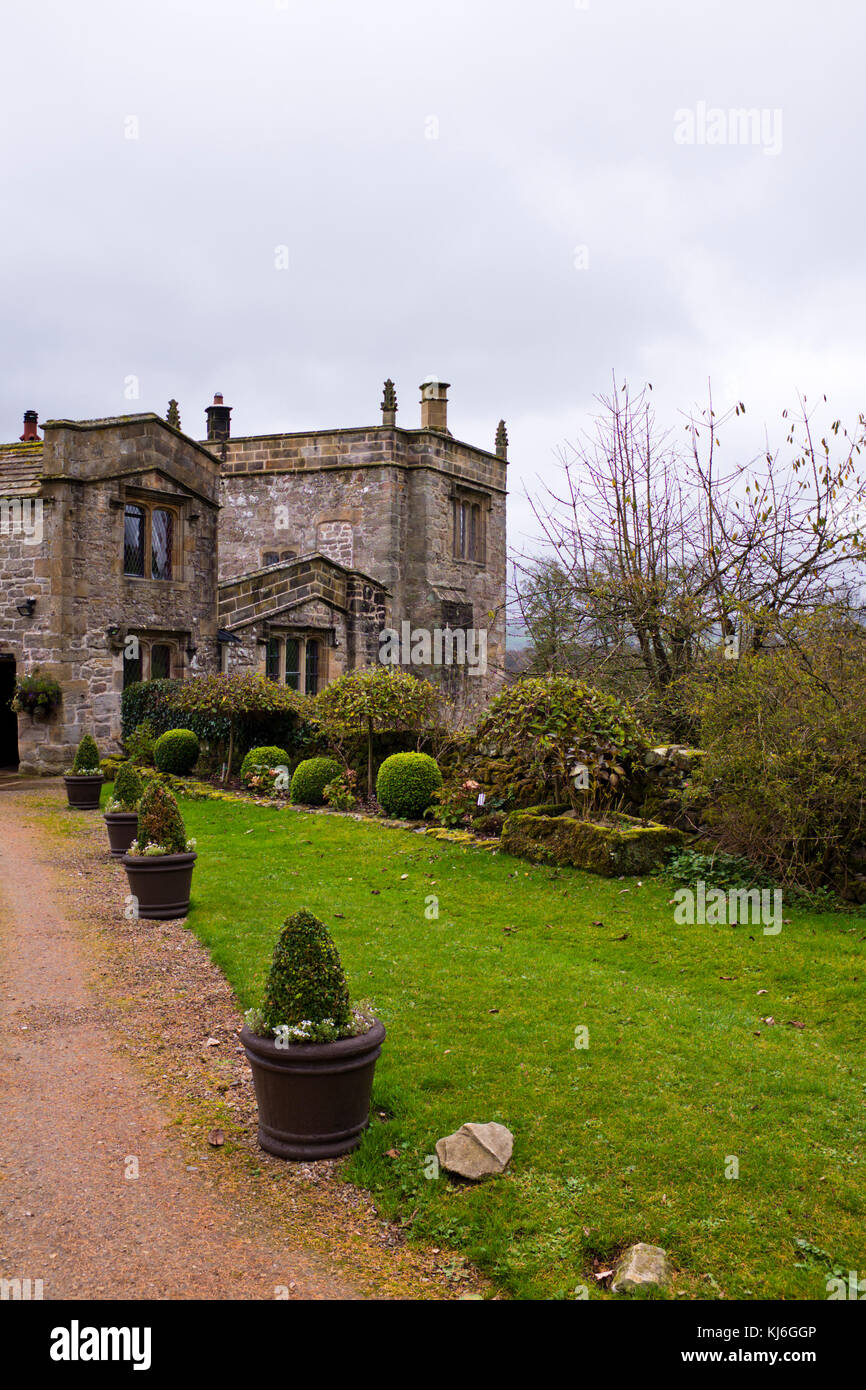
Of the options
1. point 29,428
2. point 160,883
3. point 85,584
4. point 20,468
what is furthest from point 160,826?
point 29,428

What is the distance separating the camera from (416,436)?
93.6 feet

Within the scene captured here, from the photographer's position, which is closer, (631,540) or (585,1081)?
(585,1081)

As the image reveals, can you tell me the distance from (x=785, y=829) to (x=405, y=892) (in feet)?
12.9

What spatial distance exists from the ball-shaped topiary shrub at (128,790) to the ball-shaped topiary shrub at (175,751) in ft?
19.5

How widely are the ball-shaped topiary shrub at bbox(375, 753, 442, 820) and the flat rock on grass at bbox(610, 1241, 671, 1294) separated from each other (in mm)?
10219

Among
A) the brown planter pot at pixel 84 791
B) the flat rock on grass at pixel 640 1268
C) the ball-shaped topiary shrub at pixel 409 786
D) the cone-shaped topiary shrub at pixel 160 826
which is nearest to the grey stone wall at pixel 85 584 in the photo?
the brown planter pot at pixel 84 791

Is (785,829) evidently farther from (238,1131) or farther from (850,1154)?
(238,1131)

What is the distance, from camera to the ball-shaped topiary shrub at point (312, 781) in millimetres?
16094

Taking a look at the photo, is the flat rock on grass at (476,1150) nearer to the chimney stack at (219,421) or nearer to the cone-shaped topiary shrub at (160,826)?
the cone-shaped topiary shrub at (160,826)

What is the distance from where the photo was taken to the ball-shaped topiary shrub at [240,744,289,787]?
17359mm

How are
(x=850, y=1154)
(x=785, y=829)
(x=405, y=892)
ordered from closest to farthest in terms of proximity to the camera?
(x=850, y=1154), (x=785, y=829), (x=405, y=892)
